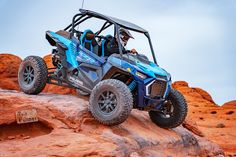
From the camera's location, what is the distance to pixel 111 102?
780 cm

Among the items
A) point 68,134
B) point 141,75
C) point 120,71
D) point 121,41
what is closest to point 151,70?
point 141,75

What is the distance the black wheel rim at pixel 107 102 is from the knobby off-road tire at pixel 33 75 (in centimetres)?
214

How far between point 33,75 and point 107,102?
270 cm

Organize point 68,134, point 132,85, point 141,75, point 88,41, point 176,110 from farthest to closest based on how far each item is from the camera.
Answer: point 176,110
point 88,41
point 132,85
point 141,75
point 68,134

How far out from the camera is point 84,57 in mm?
9047

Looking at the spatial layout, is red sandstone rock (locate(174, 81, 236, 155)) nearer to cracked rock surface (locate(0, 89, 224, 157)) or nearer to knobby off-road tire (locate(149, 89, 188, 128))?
knobby off-road tire (locate(149, 89, 188, 128))

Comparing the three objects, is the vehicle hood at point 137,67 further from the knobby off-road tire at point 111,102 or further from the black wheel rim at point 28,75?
the black wheel rim at point 28,75

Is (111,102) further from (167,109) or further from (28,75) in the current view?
(28,75)

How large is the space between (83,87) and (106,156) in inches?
104

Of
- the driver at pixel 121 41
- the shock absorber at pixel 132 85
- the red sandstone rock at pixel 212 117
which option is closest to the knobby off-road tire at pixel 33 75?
the driver at pixel 121 41

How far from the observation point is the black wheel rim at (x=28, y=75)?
32.0ft

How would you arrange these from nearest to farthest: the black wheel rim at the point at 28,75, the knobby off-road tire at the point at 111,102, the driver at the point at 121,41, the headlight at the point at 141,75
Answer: the knobby off-road tire at the point at 111,102, the headlight at the point at 141,75, the driver at the point at 121,41, the black wheel rim at the point at 28,75

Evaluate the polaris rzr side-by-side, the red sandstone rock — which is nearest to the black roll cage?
the polaris rzr side-by-side

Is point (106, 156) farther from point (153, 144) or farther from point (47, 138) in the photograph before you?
point (153, 144)
